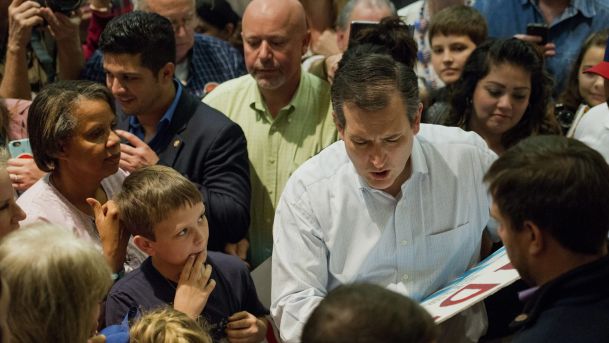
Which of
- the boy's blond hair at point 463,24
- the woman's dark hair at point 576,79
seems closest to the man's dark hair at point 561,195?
the woman's dark hair at point 576,79

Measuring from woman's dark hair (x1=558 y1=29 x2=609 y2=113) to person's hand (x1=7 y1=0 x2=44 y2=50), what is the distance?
8.49 ft

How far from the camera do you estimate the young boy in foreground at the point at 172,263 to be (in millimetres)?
3064

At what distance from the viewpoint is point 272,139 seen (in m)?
4.24

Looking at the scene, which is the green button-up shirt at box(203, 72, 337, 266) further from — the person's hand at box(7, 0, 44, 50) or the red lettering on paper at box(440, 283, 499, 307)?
the red lettering on paper at box(440, 283, 499, 307)

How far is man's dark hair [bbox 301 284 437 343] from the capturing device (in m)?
1.83

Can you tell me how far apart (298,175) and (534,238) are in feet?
3.58

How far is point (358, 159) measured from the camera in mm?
3227

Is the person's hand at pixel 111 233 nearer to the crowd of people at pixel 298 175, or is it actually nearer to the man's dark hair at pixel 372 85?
the crowd of people at pixel 298 175

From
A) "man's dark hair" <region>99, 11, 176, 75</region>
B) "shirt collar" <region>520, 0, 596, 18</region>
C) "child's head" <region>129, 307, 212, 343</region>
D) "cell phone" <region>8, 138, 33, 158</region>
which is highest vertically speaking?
"man's dark hair" <region>99, 11, 176, 75</region>

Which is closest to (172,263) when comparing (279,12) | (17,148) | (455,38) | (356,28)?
(17,148)

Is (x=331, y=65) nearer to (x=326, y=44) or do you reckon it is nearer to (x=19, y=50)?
(x=326, y=44)

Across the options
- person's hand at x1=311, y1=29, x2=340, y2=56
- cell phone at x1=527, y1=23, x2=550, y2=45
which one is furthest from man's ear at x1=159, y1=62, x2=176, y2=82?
cell phone at x1=527, y1=23, x2=550, y2=45

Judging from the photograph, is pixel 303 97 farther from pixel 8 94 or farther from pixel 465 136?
pixel 8 94

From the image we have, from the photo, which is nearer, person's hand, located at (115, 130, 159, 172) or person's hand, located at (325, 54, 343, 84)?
person's hand, located at (115, 130, 159, 172)
